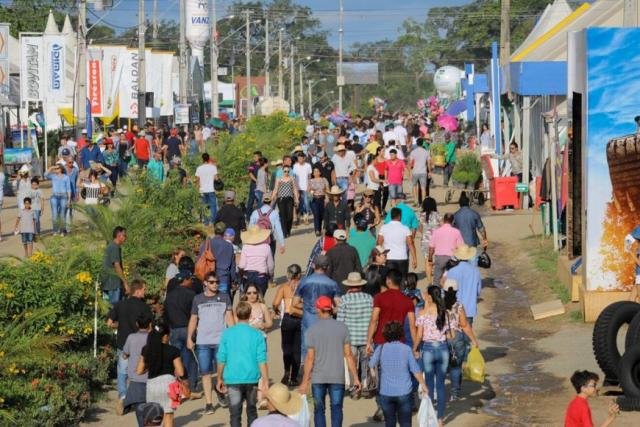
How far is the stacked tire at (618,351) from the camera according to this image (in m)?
13.7

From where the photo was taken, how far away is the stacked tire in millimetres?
13719

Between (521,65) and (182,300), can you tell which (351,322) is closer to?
(182,300)

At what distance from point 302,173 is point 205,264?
11458mm

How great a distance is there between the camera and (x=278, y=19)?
14800 cm

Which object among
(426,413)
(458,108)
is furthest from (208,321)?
(458,108)

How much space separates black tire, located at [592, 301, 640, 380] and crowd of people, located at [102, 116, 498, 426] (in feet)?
4.28

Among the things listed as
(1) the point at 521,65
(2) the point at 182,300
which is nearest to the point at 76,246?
(2) the point at 182,300

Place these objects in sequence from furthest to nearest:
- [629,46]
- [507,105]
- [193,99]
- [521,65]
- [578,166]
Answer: [193,99] < [507,105] < [521,65] < [578,166] < [629,46]

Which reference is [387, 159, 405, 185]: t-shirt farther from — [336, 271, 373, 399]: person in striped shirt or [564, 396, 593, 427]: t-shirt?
[564, 396, 593, 427]: t-shirt

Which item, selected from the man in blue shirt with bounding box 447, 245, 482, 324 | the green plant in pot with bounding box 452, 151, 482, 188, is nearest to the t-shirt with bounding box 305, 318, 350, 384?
the man in blue shirt with bounding box 447, 245, 482, 324

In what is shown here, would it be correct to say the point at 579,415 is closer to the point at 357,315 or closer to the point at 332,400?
the point at 332,400

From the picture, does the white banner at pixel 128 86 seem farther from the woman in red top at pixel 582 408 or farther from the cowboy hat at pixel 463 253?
the woman in red top at pixel 582 408

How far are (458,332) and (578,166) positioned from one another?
22.4ft

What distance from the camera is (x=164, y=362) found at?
12281mm
